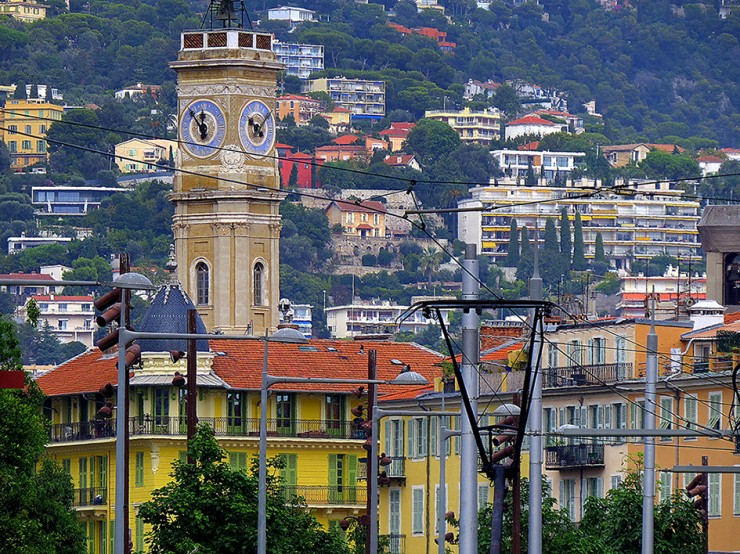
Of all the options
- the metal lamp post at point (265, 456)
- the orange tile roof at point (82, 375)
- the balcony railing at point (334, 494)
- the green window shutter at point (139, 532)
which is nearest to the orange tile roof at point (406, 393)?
the balcony railing at point (334, 494)

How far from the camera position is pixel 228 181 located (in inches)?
5290

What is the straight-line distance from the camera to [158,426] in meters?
107

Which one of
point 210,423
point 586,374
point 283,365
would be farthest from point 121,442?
point 283,365

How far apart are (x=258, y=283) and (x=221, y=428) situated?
96.8 ft

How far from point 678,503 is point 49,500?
12.7 m

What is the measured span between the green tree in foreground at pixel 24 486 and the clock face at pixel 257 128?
68.3 m

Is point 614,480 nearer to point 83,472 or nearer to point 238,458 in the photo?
point 238,458

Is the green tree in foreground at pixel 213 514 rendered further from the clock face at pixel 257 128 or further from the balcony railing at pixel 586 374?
the clock face at pixel 257 128

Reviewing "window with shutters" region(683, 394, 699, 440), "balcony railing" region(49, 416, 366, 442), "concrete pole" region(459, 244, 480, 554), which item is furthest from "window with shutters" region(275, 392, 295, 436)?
"concrete pole" region(459, 244, 480, 554)

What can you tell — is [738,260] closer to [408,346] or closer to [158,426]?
[408,346]

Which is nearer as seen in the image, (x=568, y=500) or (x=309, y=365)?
(x=568, y=500)

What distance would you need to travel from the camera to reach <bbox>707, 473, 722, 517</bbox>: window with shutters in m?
84.7

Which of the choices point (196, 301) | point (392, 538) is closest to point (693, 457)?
point (392, 538)

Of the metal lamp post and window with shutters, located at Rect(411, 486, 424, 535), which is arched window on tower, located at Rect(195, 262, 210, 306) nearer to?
window with shutters, located at Rect(411, 486, 424, 535)
